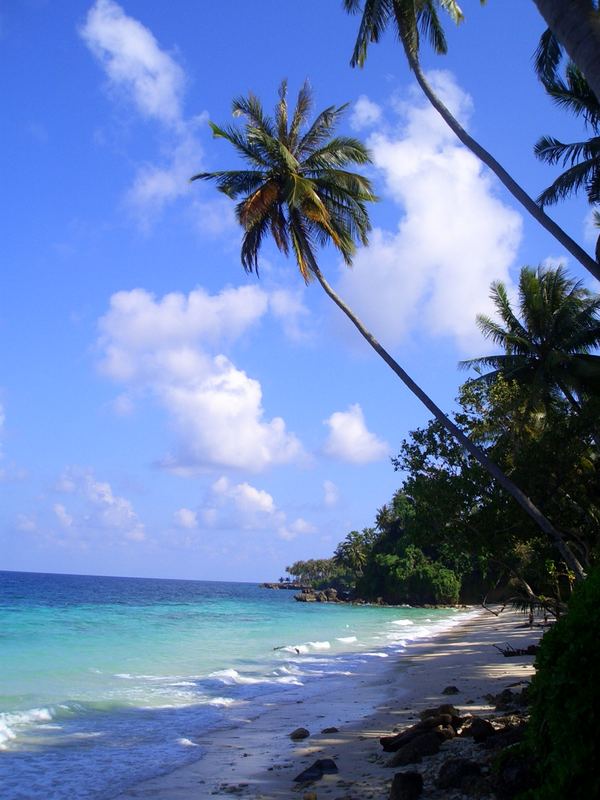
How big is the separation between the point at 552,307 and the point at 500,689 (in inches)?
558

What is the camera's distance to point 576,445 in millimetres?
14102

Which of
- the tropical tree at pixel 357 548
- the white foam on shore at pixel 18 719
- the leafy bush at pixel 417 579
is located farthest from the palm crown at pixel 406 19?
the tropical tree at pixel 357 548

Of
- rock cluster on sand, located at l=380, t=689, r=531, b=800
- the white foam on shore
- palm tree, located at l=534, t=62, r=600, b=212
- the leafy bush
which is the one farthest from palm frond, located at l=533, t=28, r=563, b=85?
the leafy bush

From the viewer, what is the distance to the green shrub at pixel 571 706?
10.8 feet

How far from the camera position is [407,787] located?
5566 mm

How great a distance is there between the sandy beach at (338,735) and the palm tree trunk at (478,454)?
302 centimetres

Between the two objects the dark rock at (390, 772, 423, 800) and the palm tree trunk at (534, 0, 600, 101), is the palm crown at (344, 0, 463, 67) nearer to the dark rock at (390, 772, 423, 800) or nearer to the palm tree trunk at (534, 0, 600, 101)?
the palm tree trunk at (534, 0, 600, 101)

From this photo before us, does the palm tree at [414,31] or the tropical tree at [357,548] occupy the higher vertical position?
the palm tree at [414,31]

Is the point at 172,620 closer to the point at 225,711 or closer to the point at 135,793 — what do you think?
the point at 225,711

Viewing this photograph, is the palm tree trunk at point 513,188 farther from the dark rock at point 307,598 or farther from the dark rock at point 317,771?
the dark rock at point 307,598

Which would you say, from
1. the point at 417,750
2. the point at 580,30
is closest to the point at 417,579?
the point at 417,750

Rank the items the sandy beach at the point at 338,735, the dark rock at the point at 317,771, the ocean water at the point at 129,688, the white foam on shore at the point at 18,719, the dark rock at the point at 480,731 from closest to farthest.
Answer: the sandy beach at the point at 338,735 < the dark rock at the point at 480,731 < the dark rock at the point at 317,771 < the ocean water at the point at 129,688 < the white foam on shore at the point at 18,719

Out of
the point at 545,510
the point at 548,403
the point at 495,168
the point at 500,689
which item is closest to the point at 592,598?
the point at 495,168

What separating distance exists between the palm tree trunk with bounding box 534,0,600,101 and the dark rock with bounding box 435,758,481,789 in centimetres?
696
